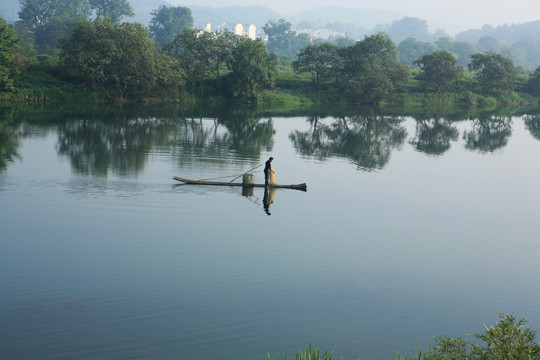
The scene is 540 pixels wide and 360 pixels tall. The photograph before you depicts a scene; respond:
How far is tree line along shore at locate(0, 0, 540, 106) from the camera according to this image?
2721 inches

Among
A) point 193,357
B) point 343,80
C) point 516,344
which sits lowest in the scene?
point 193,357

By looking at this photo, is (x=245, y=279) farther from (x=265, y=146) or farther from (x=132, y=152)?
(x=265, y=146)

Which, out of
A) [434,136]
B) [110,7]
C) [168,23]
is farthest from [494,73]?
[110,7]

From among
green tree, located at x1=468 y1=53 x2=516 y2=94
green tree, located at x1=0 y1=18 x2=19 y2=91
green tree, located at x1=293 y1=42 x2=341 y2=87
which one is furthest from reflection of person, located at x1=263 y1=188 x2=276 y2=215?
green tree, located at x1=468 y1=53 x2=516 y2=94

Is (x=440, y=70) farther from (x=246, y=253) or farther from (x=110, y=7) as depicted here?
(x=110, y=7)

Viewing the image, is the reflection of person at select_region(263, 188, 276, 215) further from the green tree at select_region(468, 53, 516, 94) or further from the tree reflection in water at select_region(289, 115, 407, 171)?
the green tree at select_region(468, 53, 516, 94)

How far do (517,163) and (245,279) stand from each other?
112 ft

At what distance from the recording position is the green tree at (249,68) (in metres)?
80.2

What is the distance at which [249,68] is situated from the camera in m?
80.1

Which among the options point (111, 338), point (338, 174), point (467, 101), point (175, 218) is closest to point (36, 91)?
point (338, 174)

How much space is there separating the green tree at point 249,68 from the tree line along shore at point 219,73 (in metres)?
0.15

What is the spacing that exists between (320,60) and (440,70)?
77.7 feet

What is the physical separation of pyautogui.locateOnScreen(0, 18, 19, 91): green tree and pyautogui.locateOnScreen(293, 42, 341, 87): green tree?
4567 cm

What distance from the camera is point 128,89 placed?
243 feet
